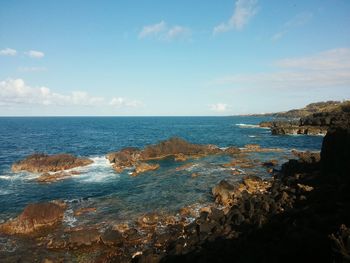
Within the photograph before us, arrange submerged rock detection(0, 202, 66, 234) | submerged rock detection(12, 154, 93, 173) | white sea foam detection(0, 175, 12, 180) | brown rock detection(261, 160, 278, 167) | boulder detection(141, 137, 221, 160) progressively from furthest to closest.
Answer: boulder detection(141, 137, 221, 160) < submerged rock detection(12, 154, 93, 173) < brown rock detection(261, 160, 278, 167) < white sea foam detection(0, 175, 12, 180) < submerged rock detection(0, 202, 66, 234)

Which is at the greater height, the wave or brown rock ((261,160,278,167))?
brown rock ((261,160,278,167))

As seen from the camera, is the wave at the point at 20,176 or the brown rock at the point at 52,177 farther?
the wave at the point at 20,176

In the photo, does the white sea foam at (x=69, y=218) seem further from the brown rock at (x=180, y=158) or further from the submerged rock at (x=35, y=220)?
the brown rock at (x=180, y=158)

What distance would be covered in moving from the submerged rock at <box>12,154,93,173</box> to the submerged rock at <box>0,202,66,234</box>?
21.4 meters

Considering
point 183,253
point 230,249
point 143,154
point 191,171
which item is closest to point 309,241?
point 230,249

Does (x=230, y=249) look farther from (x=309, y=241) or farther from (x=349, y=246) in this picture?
(x=349, y=246)

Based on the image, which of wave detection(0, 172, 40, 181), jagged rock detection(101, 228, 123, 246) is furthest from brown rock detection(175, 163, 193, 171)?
jagged rock detection(101, 228, 123, 246)

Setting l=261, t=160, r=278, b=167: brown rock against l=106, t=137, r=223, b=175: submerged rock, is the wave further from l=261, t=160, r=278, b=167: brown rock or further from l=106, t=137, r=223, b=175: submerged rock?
l=261, t=160, r=278, b=167: brown rock

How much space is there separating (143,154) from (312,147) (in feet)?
121

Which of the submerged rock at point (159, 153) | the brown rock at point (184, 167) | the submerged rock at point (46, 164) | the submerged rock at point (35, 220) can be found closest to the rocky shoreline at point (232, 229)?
the submerged rock at point (35, 220)

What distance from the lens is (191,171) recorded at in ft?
147

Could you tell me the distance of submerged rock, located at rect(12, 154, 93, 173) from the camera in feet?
157

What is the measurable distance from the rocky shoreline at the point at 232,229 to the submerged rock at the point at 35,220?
15 millimetres

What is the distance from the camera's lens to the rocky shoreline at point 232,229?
50.2ft
